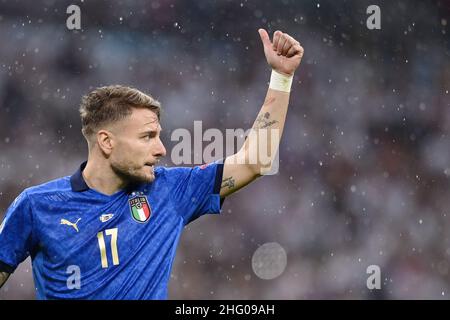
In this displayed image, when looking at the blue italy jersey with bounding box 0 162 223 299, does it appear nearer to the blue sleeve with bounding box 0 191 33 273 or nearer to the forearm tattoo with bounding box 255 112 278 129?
the blue sleeve with bounding box 0 191 33 273

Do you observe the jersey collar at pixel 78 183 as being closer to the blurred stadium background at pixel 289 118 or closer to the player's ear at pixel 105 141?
the player's ear at pixel 105 141

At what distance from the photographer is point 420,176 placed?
9.09 m

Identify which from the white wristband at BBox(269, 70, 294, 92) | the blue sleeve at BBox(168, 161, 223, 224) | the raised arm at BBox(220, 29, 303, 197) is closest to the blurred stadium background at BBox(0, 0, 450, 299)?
the blue sleeve at BBox(168, 161, 223, 224)

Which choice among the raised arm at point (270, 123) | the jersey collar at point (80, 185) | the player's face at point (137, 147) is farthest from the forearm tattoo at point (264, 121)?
the jersey collar at point (80, 185)

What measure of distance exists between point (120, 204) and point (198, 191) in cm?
35

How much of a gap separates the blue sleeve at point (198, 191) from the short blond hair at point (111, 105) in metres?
0.34

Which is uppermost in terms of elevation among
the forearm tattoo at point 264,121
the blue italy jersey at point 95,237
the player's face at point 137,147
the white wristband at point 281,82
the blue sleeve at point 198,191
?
the white wristband at point 281,82

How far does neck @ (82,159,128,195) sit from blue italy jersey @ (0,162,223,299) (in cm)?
4

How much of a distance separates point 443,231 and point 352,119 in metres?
1.67

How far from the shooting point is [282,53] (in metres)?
Answer: 3.45

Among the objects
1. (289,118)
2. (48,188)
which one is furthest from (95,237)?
(289,118)

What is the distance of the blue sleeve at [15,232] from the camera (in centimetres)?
334

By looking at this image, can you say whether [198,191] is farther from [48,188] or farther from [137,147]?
[48,188]

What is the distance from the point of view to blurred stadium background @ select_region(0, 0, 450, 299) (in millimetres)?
8344
